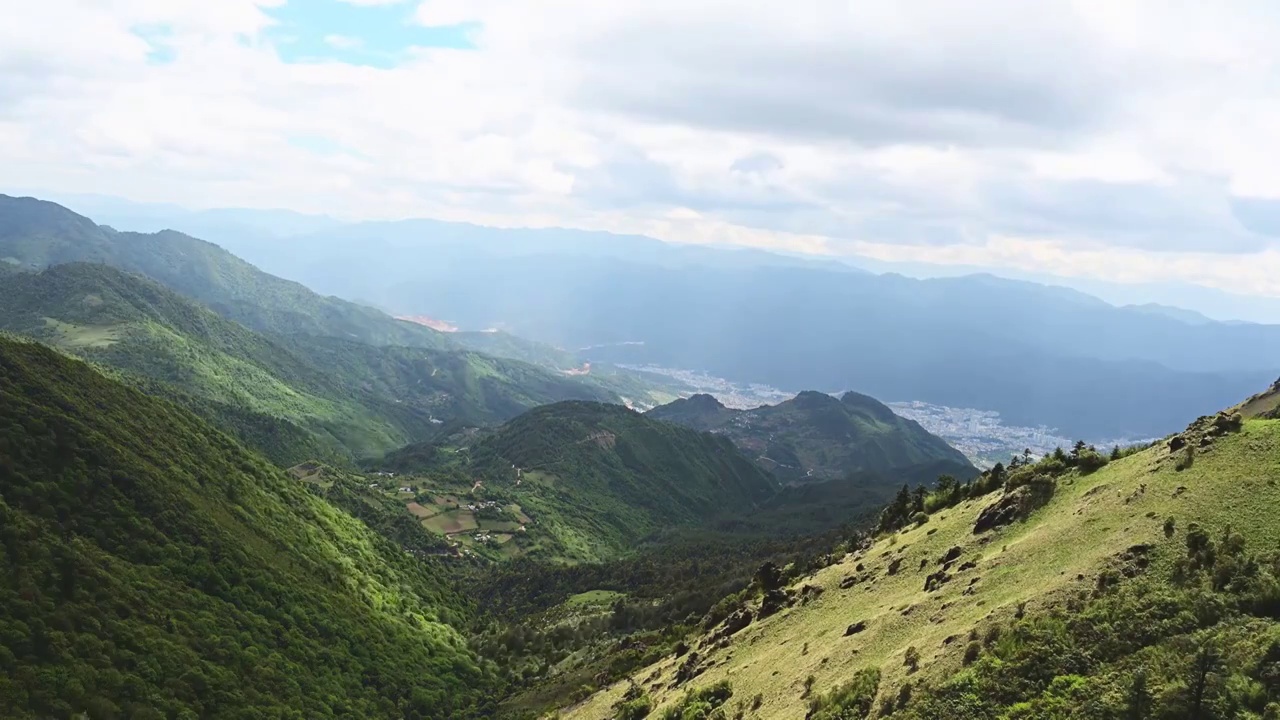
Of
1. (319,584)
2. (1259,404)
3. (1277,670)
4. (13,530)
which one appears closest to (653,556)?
(319,584)

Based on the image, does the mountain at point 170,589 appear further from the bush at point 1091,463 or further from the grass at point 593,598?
the bush at point 1091,463

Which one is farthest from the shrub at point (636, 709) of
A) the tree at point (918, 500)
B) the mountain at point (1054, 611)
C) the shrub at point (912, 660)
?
the tree at point (918, 500)

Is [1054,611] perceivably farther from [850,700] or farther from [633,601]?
[633,601]

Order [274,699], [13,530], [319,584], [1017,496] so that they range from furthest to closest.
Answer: [319,584] → [274,699] → [13,530] → [1017,496]

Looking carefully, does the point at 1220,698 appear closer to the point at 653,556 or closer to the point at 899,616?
the point at 899,616

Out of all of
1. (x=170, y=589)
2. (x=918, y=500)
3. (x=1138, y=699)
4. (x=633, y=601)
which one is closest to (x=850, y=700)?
(x=1138, y=699)

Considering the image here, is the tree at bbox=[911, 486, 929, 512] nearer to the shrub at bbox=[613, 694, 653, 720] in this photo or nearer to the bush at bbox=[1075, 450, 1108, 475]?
the bush at bbox=[1075, 450, 1108, 475]

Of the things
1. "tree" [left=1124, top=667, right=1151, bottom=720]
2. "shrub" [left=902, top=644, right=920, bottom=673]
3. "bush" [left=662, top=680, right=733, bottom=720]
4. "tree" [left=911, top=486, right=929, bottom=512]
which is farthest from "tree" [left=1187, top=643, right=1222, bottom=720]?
"tree" [left=911, top=486, right=929, bottom=512]
